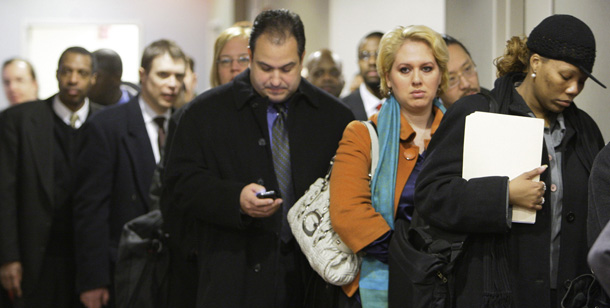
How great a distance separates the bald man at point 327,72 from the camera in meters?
5.75

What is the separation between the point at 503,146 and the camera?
2.74 metres

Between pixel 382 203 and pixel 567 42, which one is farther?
pixel 382 203

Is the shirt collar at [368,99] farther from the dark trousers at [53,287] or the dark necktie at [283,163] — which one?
the dark trousers at [53,287]

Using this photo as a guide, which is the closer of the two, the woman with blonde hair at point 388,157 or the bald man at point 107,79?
the woman with blonde hair at point 388,157

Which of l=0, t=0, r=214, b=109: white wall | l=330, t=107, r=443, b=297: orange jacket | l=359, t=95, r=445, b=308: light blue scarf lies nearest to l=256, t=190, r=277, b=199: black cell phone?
l=330, t=107, r=443, b=297: orange jacket

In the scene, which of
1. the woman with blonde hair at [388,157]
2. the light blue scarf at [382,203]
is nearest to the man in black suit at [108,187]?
the woman with blonde hair at [388,157]

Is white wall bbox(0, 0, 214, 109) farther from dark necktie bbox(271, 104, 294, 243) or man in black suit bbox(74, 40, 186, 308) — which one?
dark necktie bbox(271, 104, 294, 243)

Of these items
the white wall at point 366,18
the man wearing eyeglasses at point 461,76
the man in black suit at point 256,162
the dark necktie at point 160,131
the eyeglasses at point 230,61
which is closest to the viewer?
the man in black suit at point 256,162

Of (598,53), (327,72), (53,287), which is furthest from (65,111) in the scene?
(598,53)

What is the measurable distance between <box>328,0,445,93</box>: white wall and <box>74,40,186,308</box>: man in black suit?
83.6 inches

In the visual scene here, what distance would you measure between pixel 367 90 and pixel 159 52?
127cm

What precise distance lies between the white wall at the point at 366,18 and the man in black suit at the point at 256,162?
85.3 inches

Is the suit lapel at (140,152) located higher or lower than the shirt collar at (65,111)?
lower

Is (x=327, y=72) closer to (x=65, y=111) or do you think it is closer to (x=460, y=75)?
(x=65, y=111)
